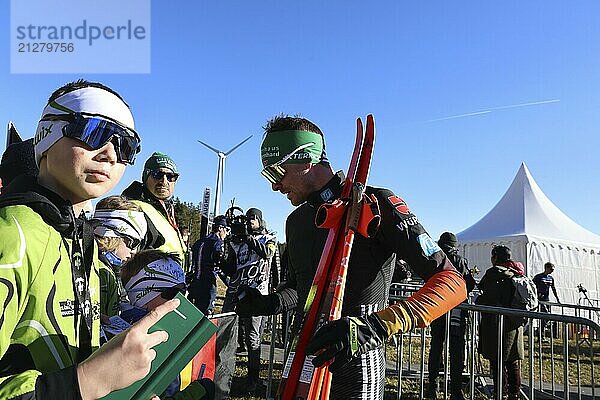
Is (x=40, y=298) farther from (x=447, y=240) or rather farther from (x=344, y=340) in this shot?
(x=447, y=240)

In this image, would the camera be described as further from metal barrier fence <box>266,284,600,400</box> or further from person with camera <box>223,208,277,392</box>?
metal barrier fence <box>266,284,600,400</box>

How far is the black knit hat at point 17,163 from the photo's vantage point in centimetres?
267

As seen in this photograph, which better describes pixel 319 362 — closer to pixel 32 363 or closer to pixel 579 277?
pixel 32 363

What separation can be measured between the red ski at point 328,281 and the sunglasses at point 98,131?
1098 mm

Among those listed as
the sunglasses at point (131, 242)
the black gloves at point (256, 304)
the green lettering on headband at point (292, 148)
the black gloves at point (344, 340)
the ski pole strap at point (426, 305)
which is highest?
the green lettering on headband at point (292, 148)

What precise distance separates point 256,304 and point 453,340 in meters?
4.53

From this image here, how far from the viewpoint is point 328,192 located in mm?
2760

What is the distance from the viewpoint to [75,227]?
4.72ft

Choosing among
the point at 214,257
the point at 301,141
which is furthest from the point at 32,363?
the point at 214,257

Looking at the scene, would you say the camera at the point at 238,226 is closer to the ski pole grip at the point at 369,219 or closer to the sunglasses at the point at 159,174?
the sunglasses at the point at 159,174

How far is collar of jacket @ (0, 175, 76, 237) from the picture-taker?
50.8 inches

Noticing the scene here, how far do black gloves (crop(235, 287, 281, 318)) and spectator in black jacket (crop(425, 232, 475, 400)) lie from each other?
13.1 feet

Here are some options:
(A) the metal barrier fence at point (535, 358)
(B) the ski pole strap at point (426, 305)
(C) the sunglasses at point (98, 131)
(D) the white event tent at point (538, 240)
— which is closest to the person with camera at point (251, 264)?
(A) the metal barrier fence at point (535, 358)

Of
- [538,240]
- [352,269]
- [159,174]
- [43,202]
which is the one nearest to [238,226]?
[159,174]
